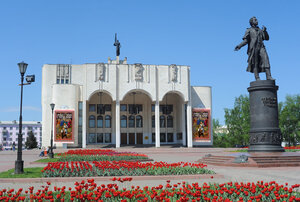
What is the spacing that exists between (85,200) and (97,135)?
46.4m

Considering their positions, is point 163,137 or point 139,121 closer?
point 139,121

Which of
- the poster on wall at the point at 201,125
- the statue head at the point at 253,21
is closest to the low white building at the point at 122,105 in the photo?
the poster on wall at the point at 201,125

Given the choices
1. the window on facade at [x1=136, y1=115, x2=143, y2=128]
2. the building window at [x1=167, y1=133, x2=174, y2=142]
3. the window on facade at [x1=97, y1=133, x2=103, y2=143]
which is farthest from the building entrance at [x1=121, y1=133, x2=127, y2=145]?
the building window at [x1=167, y1=133, x2=174, y2=142]

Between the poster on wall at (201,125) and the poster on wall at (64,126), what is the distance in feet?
63.7

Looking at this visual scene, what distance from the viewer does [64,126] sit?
4478 cm

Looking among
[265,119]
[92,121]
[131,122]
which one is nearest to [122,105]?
[131,122]

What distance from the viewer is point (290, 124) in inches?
2490

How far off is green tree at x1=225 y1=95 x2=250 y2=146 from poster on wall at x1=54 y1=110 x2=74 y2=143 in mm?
38567

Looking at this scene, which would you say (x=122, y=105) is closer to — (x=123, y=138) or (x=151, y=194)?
(x=123, y=138)

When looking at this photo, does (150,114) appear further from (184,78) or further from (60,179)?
Answer: (60,179)

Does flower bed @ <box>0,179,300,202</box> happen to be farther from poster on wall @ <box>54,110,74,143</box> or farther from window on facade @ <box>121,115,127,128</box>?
window on facade @ <box>121,115,127,128</box>

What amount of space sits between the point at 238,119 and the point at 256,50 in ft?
178

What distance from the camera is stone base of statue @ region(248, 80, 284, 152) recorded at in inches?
612

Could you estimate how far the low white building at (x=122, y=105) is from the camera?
45562 mm
